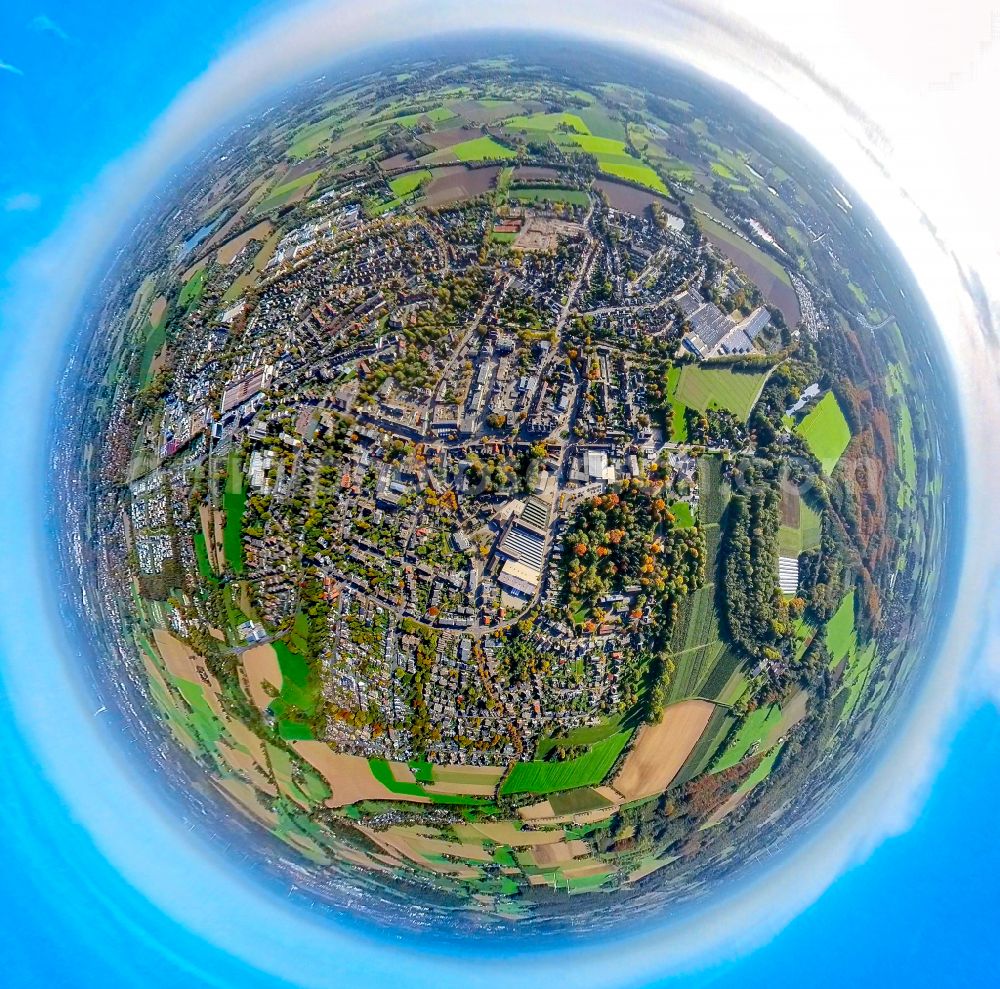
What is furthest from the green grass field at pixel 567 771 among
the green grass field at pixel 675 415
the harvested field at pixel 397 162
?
the harvested field at pixel 397 162

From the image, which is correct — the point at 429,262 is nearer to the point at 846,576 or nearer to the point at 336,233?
the point at 336,233

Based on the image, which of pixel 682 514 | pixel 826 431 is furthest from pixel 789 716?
pixel 826 431

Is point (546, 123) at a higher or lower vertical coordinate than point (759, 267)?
higher

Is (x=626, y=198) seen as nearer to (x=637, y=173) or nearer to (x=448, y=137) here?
(x=637, y=173)

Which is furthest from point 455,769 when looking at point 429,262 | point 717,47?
point 717,47

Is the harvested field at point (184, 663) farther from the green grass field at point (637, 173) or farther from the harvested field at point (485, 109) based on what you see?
the green grass field at point (637, 173)

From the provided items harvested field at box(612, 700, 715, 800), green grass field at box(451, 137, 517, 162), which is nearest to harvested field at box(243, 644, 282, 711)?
harvested field at box(612, 700, 715, 800)

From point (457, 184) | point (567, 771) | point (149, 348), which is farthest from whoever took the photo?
point (149, 348)
